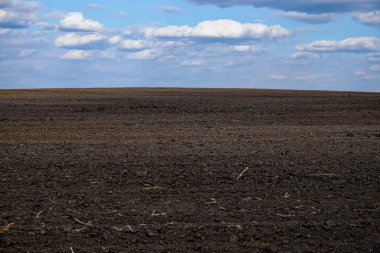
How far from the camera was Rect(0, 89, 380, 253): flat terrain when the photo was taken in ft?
18.2

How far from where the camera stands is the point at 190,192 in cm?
726

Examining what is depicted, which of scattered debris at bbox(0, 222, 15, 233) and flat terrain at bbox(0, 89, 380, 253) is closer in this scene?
flat terrain at bbox(0, 89, 380, 253)

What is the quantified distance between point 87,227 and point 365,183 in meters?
4.36

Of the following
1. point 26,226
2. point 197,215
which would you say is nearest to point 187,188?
point 197,215

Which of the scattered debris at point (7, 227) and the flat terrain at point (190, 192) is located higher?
the flat terrain at point (190, 192)

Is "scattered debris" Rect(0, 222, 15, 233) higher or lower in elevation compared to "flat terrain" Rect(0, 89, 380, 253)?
lower

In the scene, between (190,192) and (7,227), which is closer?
(7,227)

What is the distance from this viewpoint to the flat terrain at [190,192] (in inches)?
219

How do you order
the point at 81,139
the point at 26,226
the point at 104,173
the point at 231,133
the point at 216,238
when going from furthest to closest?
the point at 231,133 → the point at 81,139 → the point at 104,173 → the point at 26,226 → the point at 216,238

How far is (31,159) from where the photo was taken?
381 inches

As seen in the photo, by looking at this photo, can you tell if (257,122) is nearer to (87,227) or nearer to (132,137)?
(132,137)

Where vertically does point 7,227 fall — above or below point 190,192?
below

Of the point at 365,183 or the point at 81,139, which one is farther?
the point at 81,139

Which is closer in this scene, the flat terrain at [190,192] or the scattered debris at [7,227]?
the flat terrain at [190,192]
